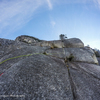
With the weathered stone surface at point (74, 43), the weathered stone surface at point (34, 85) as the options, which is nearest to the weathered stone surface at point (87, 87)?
the weathered stone surface at point (34, 85)

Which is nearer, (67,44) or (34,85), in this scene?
(34,85)

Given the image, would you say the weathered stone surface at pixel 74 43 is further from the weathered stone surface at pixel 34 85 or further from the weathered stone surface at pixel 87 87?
the weathered stone surface at pixel 34 85

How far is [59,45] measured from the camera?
706 cm

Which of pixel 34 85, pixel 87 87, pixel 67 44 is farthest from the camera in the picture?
pixel 67 44

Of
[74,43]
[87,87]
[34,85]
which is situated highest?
[74,43]

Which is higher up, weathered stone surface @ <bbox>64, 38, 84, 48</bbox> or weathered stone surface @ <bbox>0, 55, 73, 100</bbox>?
weathered stone surface @ <bbox>64, 38, 84, 48</bbox>

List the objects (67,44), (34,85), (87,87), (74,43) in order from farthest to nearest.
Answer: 1. (67,44)
2. (74,43)
3. (87,87)
4. (34,85)

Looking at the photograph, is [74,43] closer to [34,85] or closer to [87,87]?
[87,87]

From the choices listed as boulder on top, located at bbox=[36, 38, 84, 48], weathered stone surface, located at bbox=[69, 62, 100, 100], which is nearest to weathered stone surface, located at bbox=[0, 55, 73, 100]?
weathered stone surface, located at bbox=[69, 62, 100, 100]

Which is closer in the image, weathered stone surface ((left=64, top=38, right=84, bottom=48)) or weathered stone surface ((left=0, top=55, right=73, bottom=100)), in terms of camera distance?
weathered stone surface ((left=0, top=55, right=73, bottom=100))

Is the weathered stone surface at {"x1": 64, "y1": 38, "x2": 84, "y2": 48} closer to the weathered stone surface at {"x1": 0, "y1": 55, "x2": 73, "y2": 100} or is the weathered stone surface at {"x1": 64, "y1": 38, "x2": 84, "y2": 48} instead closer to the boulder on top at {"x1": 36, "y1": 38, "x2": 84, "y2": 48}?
the boulder on top at {"x1": 36, "y1": 38, "x2": 84, "y2": 48}

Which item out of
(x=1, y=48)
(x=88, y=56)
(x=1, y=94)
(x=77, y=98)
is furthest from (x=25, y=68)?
(x=88, y=56)

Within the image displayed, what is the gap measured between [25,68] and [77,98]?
2.05 metres

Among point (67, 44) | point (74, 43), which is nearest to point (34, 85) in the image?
point (67, 44)
